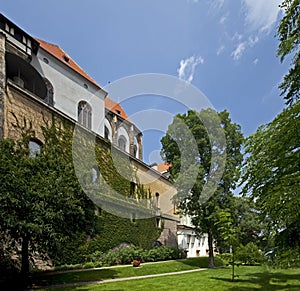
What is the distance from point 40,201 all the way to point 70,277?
4597 mm

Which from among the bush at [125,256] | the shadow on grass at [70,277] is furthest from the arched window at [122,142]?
the shadow on grass at [70,277]

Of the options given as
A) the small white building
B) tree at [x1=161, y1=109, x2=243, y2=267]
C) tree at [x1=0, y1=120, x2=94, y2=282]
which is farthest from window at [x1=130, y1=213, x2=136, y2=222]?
tree at [x1=0, y1=120, x2=94, y2=282]

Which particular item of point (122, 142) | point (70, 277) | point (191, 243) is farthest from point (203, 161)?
point (191, 243)

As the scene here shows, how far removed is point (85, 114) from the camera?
2773cm

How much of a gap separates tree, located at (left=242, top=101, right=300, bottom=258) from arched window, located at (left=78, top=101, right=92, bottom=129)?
22680 millimetres

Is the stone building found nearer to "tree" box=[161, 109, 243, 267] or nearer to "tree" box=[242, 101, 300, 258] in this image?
"tree" box=[161, 109, 243, 267]

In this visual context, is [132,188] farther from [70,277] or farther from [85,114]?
[70,277]

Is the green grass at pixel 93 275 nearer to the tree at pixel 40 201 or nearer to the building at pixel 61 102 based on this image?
the tree at pixel 40 201

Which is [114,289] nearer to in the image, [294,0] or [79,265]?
[79,265]

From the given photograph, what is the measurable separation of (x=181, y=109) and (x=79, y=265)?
13208 millimetres

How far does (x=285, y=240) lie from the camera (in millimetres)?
5332

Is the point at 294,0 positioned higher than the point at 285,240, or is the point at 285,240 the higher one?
the point at 294,0

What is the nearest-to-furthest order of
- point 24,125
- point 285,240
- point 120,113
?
point 285,240 < point 24,125 < point 120,113

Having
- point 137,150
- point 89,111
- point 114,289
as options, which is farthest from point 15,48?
point 137,150
